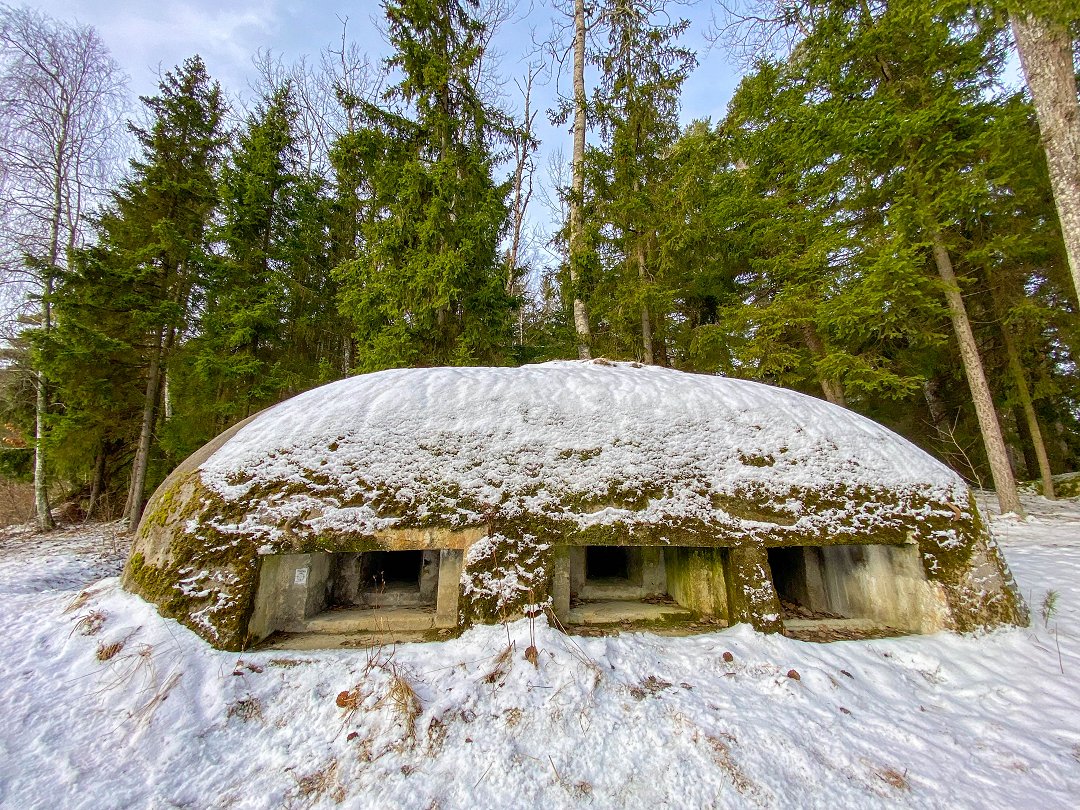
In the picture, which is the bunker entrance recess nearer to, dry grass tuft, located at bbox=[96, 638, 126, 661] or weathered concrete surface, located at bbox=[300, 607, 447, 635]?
weathered concrete surface, located at bbox=[300, 607, 447, 635]

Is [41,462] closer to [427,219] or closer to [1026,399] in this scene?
[427,219]

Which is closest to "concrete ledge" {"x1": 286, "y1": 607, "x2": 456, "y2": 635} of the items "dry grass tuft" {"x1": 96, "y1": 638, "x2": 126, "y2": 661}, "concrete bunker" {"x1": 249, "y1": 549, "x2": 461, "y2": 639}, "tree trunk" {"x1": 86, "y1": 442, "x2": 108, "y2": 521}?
"concrete bunker" {"x1": 249, "y1": 549, "x2": 461, "y2": 639}

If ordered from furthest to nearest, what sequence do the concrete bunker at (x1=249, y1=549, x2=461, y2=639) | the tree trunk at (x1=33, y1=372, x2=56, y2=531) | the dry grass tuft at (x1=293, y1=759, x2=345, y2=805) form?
the tree trunk at (x1=33, y1=372, x2=56, y2=531) < the concrete bunker at (x1=249, y1=549, x2=461, y2=639) < the dry grass tuft at (x1=293, y1=759, x2=345, y2=805)

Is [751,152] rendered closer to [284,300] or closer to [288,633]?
[284,300]

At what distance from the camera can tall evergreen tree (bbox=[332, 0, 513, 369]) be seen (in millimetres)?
8406

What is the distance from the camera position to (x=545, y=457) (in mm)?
3691

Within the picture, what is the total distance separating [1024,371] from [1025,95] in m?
6.22

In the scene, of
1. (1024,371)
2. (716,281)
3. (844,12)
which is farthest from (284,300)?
(1024,371)

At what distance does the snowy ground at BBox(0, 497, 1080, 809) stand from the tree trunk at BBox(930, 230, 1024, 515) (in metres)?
7.00

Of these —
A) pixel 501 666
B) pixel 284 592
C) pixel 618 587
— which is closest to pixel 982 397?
pixel 618 587

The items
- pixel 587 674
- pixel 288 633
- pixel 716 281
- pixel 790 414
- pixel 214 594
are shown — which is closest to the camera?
pixel 587 674

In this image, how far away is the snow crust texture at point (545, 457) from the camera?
133 inches

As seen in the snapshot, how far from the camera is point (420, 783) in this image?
212 centimetres

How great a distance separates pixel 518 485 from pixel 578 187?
9.95m
